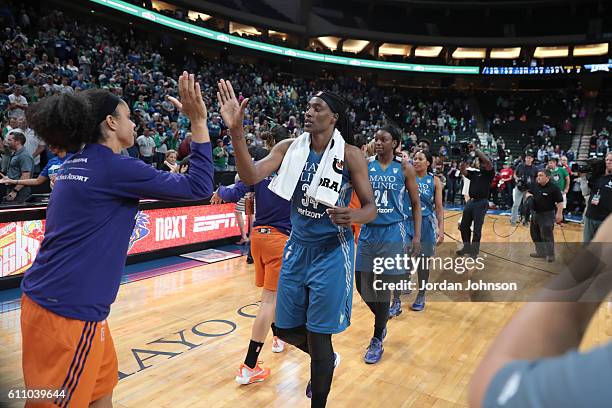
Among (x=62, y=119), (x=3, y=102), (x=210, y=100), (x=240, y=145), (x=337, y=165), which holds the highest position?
(x=210, y=100)

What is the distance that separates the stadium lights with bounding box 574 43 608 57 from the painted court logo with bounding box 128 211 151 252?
118 ft

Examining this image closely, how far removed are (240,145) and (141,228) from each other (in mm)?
4940

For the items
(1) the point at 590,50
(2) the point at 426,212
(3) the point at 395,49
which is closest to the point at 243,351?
(2) the point at 426,212

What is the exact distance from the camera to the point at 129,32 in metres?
21.9

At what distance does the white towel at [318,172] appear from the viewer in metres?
2.75

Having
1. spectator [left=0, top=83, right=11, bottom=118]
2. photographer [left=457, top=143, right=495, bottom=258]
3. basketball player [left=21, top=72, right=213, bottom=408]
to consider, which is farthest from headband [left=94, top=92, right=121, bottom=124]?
spectator [left=0, top=83, right=11, bottom=118]

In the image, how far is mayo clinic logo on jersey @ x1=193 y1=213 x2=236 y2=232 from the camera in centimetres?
797

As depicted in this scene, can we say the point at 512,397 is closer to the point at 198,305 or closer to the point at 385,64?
the point at 198,305

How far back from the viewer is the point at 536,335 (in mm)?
564

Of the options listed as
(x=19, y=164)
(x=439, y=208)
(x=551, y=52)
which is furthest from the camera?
(x=551, y=52)

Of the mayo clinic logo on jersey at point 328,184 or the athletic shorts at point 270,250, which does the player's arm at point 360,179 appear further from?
the athletic shorts at point 270,250

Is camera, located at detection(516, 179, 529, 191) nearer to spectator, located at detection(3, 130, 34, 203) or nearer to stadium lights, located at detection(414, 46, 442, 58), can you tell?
spectator, located at detection(3, 130, 34, 203)

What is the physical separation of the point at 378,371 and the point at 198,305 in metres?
2.49

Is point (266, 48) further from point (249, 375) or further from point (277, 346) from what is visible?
point (249, 375)
